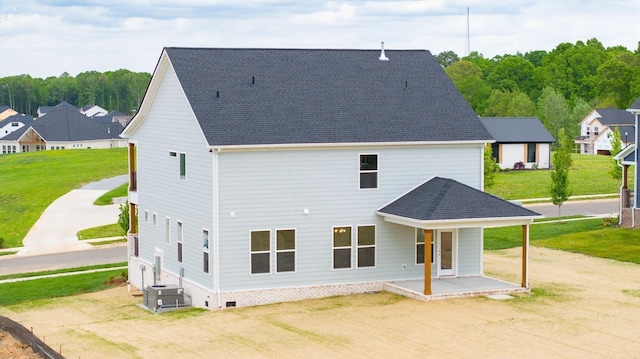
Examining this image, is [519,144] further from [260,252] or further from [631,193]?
[260,252]

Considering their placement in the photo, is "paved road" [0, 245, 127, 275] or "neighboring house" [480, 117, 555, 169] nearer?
"paved road" [0, 245, 127, 275]

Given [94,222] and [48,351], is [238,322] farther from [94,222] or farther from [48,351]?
[94,222]

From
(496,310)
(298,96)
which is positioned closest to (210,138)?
(298,96)

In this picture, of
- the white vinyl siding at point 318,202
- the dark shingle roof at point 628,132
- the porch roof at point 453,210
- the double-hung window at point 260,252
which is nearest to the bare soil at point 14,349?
the white vinyl siding at point 318,202

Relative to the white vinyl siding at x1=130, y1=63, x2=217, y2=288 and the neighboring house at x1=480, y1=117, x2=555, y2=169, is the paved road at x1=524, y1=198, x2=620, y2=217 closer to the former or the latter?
the neighboring house at x1=480, y1=117, x2=555, y2=169

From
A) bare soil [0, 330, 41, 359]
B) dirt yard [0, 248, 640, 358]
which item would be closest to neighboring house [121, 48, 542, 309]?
dirt yard [0, 248, 640, 358]

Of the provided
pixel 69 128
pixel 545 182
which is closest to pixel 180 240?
pixel 545 182
